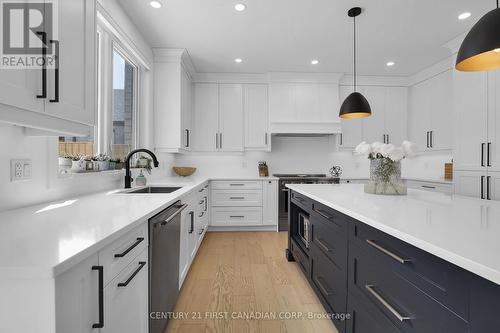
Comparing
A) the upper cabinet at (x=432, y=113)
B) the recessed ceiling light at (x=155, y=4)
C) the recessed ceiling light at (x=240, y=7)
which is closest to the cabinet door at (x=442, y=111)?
the upper cabinet at (x=432, y=113)

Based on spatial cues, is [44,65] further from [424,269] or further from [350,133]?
[350,133]

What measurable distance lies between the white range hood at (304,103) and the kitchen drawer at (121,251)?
10.9 feet

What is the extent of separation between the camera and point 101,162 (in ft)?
6.87

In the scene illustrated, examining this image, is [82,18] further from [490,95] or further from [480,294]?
[490,95]

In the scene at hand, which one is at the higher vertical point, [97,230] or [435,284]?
[97,230]

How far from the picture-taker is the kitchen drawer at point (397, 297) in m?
0.77

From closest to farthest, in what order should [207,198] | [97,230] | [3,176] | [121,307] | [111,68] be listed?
[97,230] → [121,307] → [3,176] → [111,68] → [207,198]

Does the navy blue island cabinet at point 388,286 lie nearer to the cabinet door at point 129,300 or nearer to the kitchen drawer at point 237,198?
the cabinet door at point 129,300

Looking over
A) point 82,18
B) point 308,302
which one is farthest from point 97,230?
point 308,302

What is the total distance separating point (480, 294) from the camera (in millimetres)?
646

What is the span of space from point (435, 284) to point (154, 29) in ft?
11.0

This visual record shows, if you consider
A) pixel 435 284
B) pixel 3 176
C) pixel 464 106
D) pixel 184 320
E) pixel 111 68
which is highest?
pixel 111 68

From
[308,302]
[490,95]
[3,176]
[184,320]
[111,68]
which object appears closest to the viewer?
[3,176]

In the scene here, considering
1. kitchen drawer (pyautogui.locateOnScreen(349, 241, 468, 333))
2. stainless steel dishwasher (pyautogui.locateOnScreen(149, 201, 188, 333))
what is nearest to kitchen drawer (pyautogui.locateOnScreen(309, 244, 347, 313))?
kitchen drawer (pyautogui.locateOnScreen(349, 241, 468, 333))
